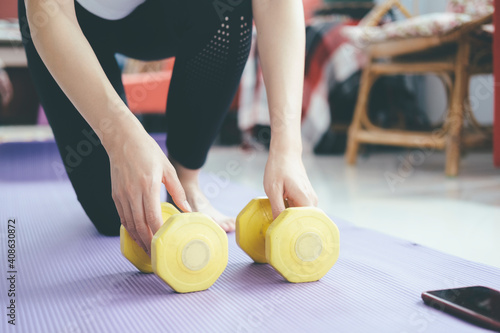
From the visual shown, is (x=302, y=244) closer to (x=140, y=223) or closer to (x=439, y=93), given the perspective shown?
(x=140, y=223)

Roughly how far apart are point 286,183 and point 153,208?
186mm

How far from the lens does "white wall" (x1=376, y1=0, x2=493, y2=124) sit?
2613mm

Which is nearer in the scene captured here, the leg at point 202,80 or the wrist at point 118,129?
the wrist at point 118,129

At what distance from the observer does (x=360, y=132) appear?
223cm

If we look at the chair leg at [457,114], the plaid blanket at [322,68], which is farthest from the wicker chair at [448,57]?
the plaid blanket at [322,68]

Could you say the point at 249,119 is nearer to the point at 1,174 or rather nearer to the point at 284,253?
the point at 1,174

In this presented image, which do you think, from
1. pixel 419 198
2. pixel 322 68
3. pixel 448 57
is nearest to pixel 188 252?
pixel 419 198

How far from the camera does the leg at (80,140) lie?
3.01 ft

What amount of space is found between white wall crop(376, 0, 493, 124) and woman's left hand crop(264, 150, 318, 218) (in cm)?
220

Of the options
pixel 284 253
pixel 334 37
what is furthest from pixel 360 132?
pixel 284 253

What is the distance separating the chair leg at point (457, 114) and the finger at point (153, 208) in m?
1.42

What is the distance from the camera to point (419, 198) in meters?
1.44

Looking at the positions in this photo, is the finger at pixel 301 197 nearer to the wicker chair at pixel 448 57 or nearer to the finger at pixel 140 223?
the finger at pixel 140 223

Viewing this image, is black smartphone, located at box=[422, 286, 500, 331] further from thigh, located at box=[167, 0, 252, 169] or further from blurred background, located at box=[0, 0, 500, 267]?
thigh, located at box=[167, 0, 252, 169]
